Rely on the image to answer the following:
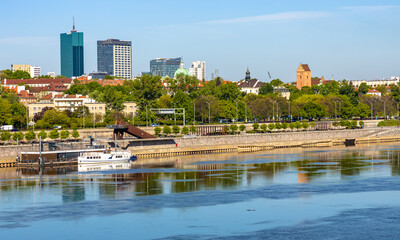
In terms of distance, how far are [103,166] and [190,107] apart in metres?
43.3

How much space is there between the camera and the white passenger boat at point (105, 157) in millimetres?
68812

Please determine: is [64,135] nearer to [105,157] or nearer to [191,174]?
[105,157]

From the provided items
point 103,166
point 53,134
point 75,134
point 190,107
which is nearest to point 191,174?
point 103,166

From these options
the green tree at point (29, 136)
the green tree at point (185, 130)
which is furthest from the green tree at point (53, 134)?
the green tree at point (185, 130)

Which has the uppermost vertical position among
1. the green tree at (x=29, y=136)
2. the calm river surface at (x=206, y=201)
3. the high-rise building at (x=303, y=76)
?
the high-rise building at (x=303, y=76)

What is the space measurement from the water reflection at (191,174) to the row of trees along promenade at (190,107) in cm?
2827

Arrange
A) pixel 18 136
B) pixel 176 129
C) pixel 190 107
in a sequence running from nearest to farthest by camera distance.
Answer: pixel 18 136 < pixel 176 129 < pixel 190 107

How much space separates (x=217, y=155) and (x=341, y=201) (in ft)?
118

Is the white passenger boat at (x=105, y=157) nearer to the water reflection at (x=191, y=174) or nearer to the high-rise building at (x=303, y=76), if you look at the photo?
the water reflection at (x=191, y=174)

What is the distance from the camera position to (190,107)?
11062 cm

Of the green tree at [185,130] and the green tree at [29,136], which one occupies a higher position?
the green tree at [185,130]

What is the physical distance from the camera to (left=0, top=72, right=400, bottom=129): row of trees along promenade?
99.3 metres

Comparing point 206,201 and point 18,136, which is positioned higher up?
point 18,136

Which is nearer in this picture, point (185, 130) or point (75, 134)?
point (75, 134)
